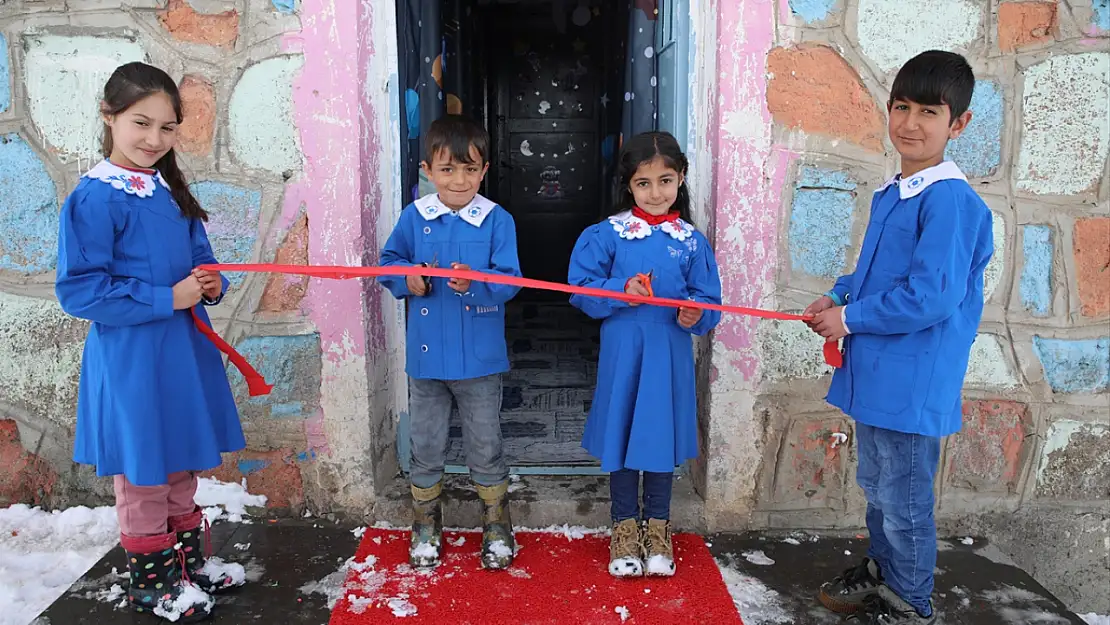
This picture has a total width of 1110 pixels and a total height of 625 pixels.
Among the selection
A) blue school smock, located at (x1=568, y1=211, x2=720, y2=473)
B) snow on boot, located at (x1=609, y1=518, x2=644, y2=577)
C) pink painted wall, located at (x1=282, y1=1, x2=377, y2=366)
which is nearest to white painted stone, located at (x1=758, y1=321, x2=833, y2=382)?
blue school smock, located at (x1=568, y1=211, x2=720, y2=473)

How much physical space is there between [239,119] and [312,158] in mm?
305

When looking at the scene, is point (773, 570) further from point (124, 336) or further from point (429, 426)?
point (124, 336)

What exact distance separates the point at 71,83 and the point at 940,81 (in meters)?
2.82

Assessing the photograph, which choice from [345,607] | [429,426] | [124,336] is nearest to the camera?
[124,336]

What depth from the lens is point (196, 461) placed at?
205cm

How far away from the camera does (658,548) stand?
2.39 metres

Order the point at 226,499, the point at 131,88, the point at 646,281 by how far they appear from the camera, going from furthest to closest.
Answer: the point at 226,499, the point at 646,281, the point at 131,88

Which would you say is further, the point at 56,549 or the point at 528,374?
the point at 528,374

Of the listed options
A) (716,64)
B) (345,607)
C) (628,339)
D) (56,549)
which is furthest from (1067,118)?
(56,549)

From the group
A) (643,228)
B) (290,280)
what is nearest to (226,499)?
(290,280)

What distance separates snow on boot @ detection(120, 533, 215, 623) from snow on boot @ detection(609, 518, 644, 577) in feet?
4.04

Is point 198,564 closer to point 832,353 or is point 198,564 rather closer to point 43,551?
point 43,551

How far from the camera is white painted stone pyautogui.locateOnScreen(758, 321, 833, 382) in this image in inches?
103

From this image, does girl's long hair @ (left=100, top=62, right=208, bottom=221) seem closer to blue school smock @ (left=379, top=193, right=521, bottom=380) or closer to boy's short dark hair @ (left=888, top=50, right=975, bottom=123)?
blue school smock @ (left=379, top=193, right=521, bottom=380)
